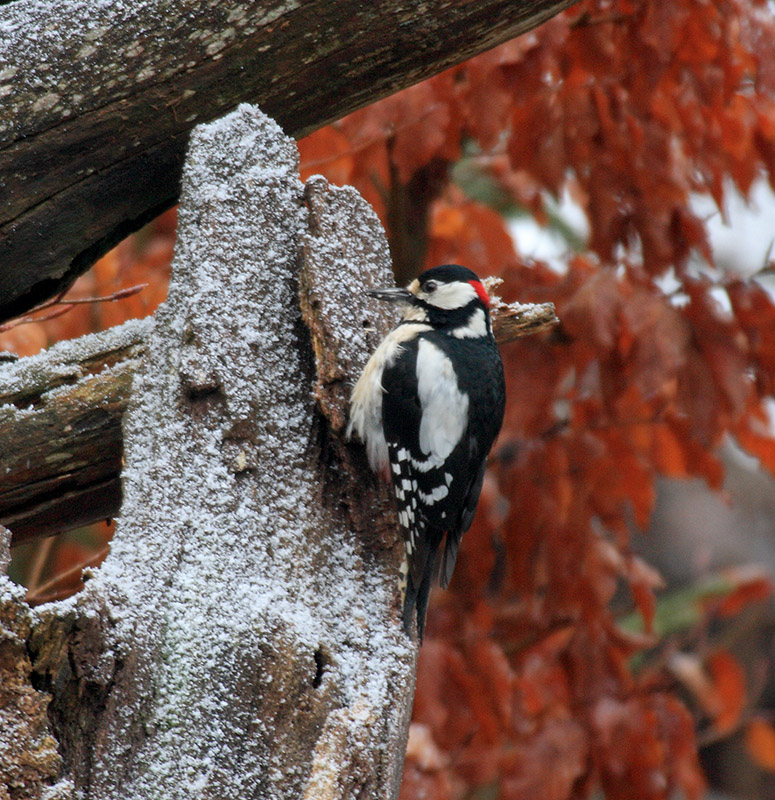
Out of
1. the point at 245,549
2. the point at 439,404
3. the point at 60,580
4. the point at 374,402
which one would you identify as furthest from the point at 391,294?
the point at 60,580

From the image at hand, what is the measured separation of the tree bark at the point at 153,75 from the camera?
2.29 m

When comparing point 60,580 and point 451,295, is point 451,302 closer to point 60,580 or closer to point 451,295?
point 451,295

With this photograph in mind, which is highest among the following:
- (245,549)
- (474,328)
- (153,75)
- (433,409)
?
(153,75)

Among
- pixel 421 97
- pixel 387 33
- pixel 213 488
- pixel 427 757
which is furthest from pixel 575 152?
pixel 427 757

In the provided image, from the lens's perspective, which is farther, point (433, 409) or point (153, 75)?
point (433, 409)

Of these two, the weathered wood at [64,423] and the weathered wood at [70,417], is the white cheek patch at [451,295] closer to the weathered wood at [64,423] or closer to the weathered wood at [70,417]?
the weathered wood at [70,417]

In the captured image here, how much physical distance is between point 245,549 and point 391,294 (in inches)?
35.6

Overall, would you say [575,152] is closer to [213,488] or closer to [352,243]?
[352,243]

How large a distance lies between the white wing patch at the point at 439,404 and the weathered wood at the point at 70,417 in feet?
1.67

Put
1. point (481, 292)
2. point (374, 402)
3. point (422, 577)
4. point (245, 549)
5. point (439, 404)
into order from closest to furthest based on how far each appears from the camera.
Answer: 1. point (245, 549)
2. point (422, 577)
3. point (374, 402)
4. point (439, 404)
5. point (481, 292)

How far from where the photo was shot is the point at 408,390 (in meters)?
2.66

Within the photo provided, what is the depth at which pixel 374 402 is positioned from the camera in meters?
2.45

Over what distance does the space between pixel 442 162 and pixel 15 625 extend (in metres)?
2.80

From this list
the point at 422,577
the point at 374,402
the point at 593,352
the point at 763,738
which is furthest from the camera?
the point at 763,738
